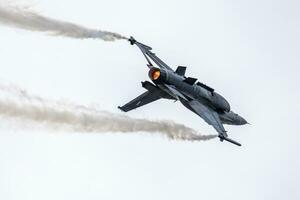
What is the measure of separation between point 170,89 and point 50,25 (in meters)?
9.48

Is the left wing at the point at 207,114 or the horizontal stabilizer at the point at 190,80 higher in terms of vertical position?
the horizontal stabilizer at the point at 190,80

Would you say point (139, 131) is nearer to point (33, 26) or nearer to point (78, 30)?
point (78, 30)

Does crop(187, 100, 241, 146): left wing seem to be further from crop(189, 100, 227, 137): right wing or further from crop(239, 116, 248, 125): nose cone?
crop(239, 116, 248, 125): nose cone

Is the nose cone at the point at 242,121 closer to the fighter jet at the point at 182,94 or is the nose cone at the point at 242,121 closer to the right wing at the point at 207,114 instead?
the fighter jet at the point at 182,94

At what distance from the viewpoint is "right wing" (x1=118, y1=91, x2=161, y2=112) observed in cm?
4372

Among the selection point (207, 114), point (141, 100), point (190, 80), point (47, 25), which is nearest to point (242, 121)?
point (207, 114)

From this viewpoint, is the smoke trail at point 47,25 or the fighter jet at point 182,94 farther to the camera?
the fighter jet at point 182,94

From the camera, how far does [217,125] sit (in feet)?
130

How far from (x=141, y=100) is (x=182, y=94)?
4302 millimetres

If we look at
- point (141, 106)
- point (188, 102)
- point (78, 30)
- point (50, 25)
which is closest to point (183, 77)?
point (188, 102)

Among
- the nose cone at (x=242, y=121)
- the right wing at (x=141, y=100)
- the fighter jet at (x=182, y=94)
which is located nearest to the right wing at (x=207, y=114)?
the fighter jet at (x=182, y=94)

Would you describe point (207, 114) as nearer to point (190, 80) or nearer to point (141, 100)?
point (190, 80)

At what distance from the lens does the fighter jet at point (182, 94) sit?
39.5 metres

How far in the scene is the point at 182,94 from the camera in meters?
40.8
